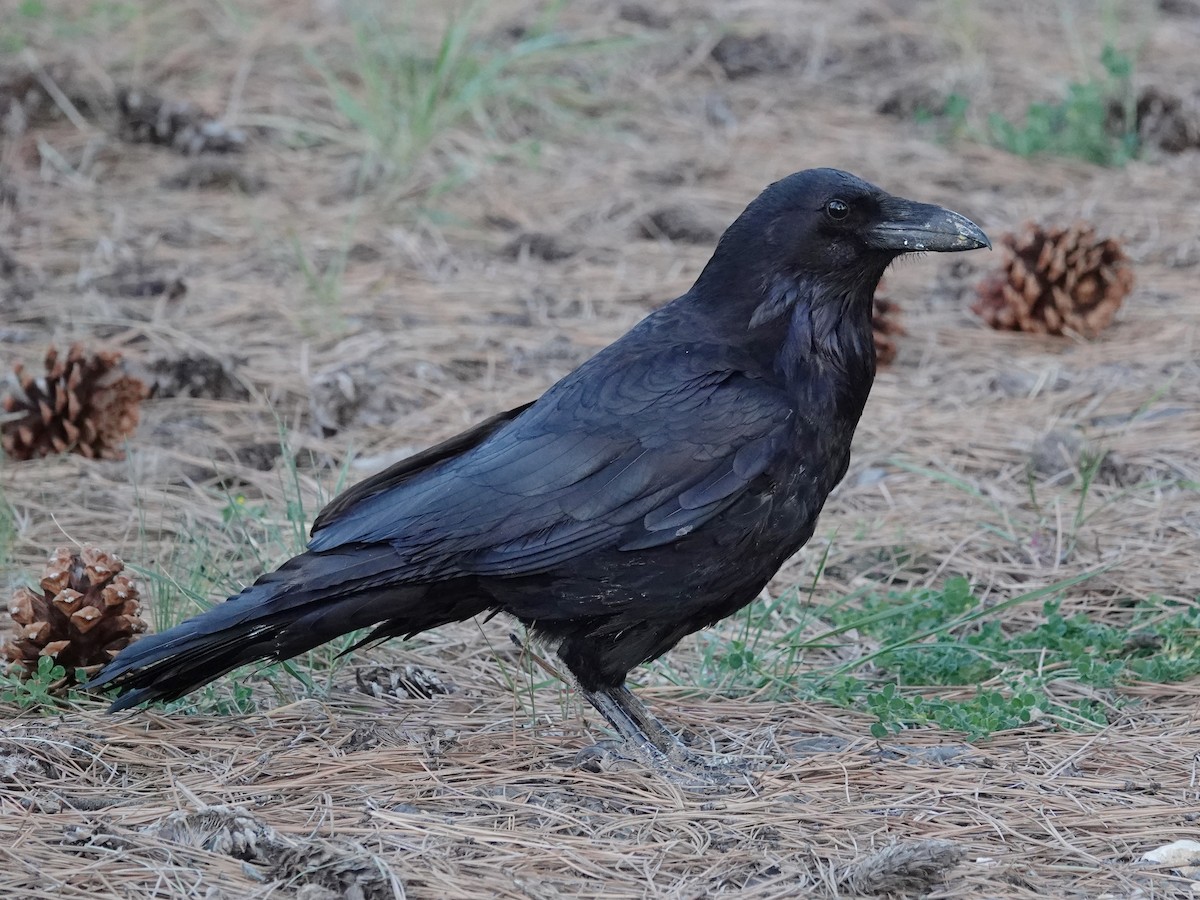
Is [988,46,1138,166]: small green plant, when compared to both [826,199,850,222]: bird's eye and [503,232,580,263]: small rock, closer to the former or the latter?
[503,232,580,263]: small rock

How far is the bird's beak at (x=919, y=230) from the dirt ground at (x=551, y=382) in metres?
1.14

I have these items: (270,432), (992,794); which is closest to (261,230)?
(270,432)

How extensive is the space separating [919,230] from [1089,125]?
4.72m

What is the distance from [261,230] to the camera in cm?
678

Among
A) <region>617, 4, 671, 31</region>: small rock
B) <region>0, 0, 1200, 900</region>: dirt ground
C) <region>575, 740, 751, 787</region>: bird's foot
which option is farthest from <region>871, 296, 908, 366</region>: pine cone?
<region>617, 4, 671, 31</region>: small rock

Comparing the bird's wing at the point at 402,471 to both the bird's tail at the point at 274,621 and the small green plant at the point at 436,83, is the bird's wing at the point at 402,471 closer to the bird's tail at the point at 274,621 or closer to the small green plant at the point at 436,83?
the bird's tail at the point at 274,621

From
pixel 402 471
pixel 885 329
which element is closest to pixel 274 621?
pixel 402 471

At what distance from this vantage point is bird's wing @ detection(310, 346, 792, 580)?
135 inches

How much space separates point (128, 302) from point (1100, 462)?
3738mm

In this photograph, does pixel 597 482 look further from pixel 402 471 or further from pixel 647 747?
pixel 647 747

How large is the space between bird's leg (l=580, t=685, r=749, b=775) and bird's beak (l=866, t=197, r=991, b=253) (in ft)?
4.07

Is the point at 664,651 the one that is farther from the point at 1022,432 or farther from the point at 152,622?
the point at 1022,432

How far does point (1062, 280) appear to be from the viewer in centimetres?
611

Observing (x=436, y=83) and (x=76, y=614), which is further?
(x=436, y=83)
